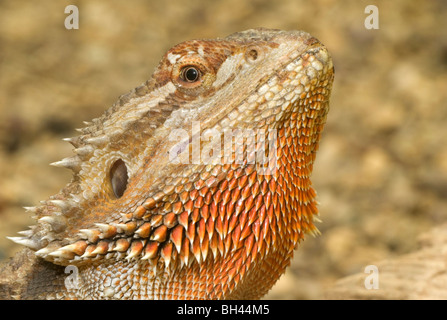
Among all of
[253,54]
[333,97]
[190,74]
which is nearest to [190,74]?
[190,74]

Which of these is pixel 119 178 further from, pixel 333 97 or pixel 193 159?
pixel 333 97

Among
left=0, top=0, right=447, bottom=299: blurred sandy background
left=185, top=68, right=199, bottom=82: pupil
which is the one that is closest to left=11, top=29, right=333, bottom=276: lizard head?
left=185, top=68, right=199, bottom=82: pupil

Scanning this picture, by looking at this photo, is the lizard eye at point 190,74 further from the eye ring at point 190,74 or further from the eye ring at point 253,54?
the eye ring at point 253,54

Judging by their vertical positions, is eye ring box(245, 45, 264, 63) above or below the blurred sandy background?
below

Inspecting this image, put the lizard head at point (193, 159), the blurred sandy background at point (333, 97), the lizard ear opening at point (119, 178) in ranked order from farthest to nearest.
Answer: the blurred sandy background at point (333, 97) < the lizard ear opening at point (119, 178) < the lizard head at point (193, 159)

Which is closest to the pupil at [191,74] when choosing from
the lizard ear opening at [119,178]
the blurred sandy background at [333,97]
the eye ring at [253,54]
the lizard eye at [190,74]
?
the lizard eye at [190,74]

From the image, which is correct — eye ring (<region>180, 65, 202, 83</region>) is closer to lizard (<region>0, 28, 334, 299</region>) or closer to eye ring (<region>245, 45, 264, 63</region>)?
lizard (<region>0, 28, 334, 299</region>)

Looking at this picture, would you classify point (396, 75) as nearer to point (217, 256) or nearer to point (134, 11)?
point (134, 11)
